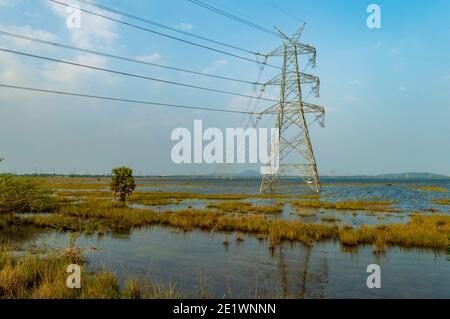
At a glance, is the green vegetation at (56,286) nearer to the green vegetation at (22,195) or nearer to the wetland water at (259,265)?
the wetland water at (259,265)

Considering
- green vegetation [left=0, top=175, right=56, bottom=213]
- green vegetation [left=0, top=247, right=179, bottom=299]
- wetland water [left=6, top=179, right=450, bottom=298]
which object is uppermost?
green vegetation [left=0, top=175, right=56, bottom=213]

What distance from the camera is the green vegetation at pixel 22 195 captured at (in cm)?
2647

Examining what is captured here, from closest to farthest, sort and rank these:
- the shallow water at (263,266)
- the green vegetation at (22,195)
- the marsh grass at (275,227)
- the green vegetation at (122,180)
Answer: the shallow water at (263,266) < the marsh grass at (275,227) < the green vegetation at (22,195) < the green vegetation at (122,180)

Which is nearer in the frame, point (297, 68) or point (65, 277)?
point (65, 277)

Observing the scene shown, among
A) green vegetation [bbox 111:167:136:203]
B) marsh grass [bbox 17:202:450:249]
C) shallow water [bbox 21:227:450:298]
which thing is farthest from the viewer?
green vegetation [bbox 111:167:136:203]

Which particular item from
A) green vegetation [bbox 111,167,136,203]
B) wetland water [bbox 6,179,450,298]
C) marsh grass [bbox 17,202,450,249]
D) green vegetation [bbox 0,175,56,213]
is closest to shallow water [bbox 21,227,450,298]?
wetland water [bbox 6,179,450,298]

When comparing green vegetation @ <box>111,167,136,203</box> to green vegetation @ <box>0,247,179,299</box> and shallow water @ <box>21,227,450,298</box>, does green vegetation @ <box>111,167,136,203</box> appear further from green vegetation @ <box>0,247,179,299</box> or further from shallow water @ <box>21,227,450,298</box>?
green vegetation @ <box>0,247,179,299</box>

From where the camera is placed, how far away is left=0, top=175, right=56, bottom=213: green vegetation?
26.5 meters

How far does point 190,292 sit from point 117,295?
2.66 metres

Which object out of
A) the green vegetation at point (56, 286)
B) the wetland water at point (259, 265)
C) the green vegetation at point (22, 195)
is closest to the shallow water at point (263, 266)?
the wetland water at point (259, 265)
